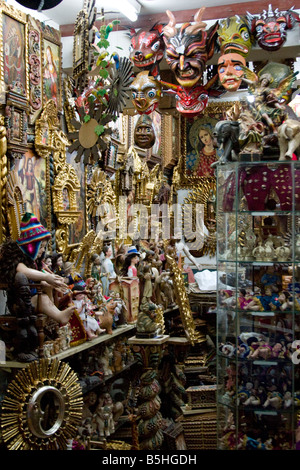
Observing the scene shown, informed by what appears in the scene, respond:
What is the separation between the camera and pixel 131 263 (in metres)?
7.20

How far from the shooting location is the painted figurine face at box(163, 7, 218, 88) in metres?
6.19

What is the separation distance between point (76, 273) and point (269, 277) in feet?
6.47

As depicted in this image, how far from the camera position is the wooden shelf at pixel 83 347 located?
444 cm

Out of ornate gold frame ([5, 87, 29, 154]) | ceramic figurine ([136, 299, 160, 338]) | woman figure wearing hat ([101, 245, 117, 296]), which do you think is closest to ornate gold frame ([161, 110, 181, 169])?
woman figure wearing hat ([101, 245, 117, 296])

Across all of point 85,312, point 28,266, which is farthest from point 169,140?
point 28,266

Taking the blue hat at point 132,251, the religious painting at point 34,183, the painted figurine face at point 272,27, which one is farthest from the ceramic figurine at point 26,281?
the painted figurine face at point 272,27

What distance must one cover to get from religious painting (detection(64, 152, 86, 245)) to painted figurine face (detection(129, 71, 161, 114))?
870 millimetres

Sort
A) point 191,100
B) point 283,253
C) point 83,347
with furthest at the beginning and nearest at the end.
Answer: point 191,100, point 83,347, point 283,253

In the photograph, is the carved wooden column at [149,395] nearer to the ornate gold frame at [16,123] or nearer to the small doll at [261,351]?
the small doll at [261,351]

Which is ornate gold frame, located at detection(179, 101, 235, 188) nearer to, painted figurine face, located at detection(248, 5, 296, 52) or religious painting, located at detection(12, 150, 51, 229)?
painted figurine face, located at detection(248, 5, 296, 52)

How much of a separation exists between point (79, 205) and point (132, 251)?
41.7 inches

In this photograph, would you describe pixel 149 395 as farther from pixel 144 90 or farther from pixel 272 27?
pixel 272 27

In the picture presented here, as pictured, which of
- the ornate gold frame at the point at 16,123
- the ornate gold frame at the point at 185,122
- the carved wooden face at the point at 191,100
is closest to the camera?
the ornate gold frame at the point at 16,123

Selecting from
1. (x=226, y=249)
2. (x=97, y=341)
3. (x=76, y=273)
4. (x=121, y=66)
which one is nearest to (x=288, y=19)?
(x=121, y=66)
